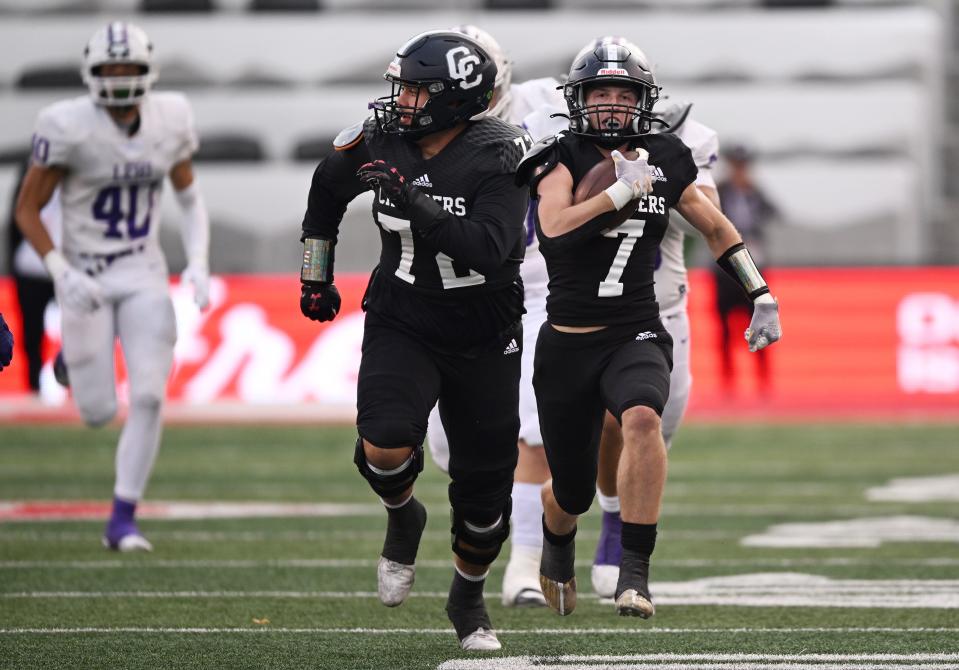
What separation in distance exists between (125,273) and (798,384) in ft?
23.1

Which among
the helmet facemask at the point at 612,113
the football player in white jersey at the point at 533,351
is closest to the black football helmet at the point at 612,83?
the helmet facemask at the point at 612,113

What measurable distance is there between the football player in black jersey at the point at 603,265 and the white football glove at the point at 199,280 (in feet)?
7.24

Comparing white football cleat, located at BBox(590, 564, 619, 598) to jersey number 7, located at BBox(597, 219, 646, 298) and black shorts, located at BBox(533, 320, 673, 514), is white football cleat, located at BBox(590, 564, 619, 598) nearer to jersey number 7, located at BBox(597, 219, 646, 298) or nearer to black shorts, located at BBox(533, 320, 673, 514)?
black shorts, located at BBox(533, 320, 673, 514)

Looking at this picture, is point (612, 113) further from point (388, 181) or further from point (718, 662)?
point (718, 662)

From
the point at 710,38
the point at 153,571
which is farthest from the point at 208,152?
the point at 153,571

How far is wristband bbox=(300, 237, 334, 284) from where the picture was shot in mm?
5027

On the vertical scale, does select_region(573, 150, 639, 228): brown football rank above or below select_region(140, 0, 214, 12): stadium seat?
below

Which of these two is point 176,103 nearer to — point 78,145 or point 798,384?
point 78,145

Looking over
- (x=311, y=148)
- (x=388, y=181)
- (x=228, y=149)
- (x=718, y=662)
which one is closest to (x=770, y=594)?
(x=718, y=662)

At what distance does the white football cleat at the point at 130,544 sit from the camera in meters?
6.77

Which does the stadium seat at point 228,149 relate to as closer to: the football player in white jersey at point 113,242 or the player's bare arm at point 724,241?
the football player in white jersey at point 113,242

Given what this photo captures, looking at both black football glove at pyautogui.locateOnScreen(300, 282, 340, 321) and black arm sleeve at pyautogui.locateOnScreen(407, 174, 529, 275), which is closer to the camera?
black arm sleeve at pyautogui.locateOnScreen(407, 174, 529, 275)

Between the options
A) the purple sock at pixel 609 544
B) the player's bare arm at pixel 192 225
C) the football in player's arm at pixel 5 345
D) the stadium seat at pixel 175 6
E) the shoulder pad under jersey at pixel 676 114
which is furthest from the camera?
the stadium seat at pixel 175 6

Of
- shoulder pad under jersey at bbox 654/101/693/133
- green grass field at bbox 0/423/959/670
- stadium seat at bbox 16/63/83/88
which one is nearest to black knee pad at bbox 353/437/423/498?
green grass field at bbox 0/423/959/670
